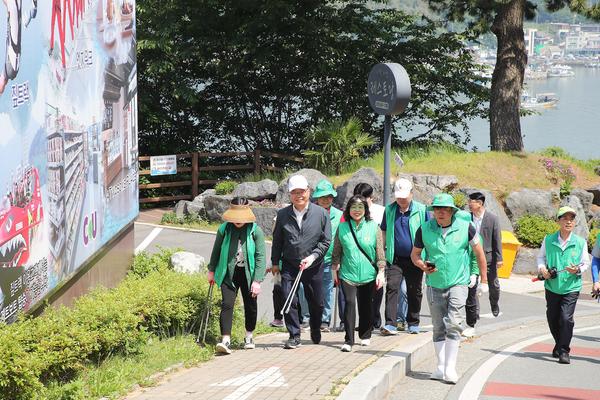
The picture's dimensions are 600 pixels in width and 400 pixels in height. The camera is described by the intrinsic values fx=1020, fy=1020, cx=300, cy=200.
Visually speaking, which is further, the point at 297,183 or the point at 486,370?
the point at 486,370

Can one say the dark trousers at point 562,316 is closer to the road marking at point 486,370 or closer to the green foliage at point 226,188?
the road marking at point 486,370

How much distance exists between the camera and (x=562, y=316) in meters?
10.5

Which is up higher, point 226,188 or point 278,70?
point 278,70

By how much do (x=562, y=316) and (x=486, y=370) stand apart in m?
1.07

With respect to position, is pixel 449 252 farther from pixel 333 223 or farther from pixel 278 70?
pixel 278 70

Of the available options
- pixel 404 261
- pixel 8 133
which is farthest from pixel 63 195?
pixel 404 261

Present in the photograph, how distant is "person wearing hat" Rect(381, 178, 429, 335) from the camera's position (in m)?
10.7

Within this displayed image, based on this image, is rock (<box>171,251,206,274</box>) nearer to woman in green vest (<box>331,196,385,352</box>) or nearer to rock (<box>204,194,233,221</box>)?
woman in green vest (<box>331,196,385,352</box>)

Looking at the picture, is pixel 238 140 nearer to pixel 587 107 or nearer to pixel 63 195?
pixel 63 195

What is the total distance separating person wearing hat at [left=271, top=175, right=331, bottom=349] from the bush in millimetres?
10359

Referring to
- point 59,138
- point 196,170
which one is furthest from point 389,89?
point 196,170

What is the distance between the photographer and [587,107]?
274 feet

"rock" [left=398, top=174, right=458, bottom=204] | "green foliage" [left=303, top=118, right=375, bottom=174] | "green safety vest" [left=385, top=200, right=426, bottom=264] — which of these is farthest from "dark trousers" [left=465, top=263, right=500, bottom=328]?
"green foliage" [left=303, top=118, right=375, bottom=174]

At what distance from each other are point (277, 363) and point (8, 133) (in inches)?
123
